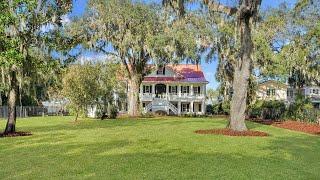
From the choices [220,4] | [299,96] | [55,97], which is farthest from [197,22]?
[55,97]

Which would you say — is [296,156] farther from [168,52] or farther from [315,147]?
[168,52]

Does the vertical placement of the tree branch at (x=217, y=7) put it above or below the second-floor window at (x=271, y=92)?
above

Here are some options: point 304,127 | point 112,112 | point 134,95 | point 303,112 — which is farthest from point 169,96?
point 304,127

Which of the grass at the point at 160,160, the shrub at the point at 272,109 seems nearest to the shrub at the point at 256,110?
the shrub at the point at 272,109

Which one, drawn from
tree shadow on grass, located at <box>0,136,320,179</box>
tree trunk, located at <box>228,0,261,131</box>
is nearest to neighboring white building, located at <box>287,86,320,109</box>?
tree trunk, located at <box>228,0,261,131</box>

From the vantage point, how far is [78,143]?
18.8m

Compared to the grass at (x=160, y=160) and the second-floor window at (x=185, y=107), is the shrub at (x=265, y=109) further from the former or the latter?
the grass at (x=160, y=160)

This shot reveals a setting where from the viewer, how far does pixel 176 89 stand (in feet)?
229

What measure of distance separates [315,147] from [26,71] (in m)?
14.0

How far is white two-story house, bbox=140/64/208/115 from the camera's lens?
2685 inches

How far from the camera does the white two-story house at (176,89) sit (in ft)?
224

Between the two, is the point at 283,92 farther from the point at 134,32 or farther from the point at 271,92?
the point at 134,32

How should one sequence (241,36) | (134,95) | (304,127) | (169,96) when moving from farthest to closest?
(169,96) < (134,95) < (304,127) < (241,36)

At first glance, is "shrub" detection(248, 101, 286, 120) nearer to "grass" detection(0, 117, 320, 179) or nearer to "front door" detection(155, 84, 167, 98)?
"front door" detection(155, 84, 167, 98)
